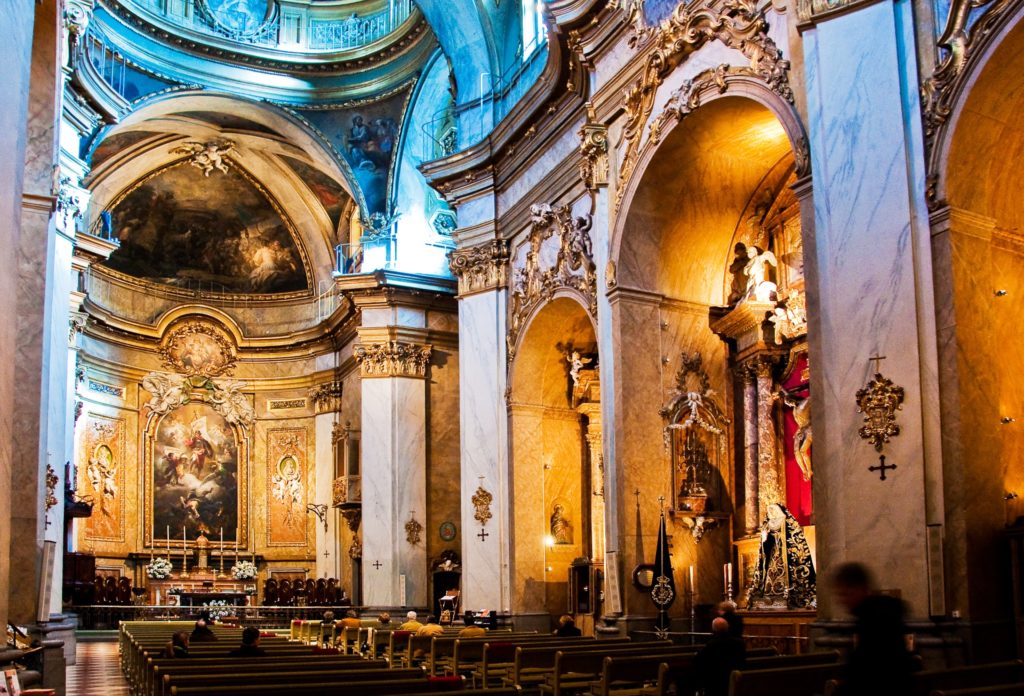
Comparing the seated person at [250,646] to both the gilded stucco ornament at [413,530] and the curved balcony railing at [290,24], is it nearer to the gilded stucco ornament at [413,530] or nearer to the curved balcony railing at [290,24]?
the gilded stucco ornament at [413,530]

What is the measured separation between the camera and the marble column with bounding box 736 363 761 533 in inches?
629

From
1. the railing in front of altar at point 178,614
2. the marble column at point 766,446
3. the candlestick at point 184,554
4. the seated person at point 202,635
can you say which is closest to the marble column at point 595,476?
the marble column at point 766,446

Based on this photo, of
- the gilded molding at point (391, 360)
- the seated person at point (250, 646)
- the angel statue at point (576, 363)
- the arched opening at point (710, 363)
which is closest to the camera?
the seated person at point (250, 646)

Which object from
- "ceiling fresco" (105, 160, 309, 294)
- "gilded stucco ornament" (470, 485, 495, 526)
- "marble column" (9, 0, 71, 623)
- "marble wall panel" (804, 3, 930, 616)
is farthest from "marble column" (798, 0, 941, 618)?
"ceiling fresco" (105, 160, 309, 294)

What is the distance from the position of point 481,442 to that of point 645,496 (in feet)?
20.6

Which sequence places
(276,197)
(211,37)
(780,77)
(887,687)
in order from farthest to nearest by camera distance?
(276,197)
(211,37)
(780,77)
(887,687)

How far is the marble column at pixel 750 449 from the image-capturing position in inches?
629

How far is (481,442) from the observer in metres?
21.4

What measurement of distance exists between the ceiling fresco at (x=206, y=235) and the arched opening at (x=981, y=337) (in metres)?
26.2

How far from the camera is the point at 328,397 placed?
3350cm

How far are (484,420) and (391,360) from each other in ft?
22.2

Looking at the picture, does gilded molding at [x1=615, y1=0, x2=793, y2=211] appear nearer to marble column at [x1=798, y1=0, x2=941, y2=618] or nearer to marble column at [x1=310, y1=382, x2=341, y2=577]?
marble column at [x1=798, y1=0, x2=941, y2=618]

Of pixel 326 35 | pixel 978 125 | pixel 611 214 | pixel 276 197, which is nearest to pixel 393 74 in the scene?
pixel 326 35

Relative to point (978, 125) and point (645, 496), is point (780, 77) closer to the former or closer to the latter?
point (978, 125)
